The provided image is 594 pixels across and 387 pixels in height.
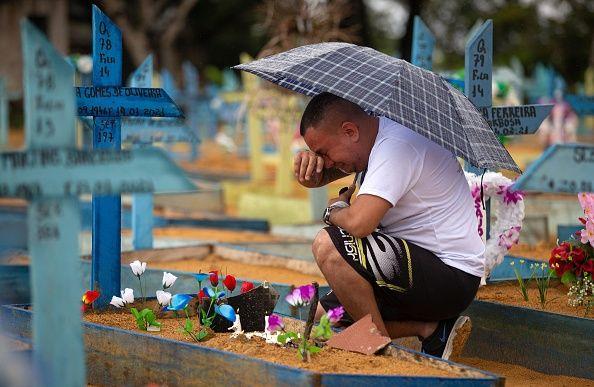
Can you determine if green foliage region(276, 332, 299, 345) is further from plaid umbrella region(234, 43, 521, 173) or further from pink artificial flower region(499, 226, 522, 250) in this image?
pink artificial flower region(499, 226, 522, 250)

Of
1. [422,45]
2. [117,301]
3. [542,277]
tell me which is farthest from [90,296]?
[422,45]

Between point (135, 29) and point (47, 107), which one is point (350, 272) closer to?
point (47, 107)

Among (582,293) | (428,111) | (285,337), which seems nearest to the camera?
(285,337)

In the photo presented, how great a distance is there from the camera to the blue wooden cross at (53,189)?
2.99 metres

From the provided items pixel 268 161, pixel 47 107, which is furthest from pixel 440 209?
pixel 268 161

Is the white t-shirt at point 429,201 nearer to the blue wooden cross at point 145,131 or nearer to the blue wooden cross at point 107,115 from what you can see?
the blue wooden cross at point 107,115

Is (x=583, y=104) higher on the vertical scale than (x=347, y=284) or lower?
higher

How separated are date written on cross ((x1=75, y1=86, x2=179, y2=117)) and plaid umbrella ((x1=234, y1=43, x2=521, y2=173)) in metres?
0.40

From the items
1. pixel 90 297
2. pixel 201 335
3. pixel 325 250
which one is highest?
pixel 325 250

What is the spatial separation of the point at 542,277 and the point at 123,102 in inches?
92.0

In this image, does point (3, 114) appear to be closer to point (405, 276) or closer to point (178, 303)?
point (178, 303)

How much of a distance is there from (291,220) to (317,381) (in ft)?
26.2

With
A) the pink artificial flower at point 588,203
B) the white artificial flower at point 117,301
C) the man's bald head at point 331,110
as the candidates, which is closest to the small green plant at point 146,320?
the white artificial flower at point 117,301

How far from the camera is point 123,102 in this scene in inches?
186
